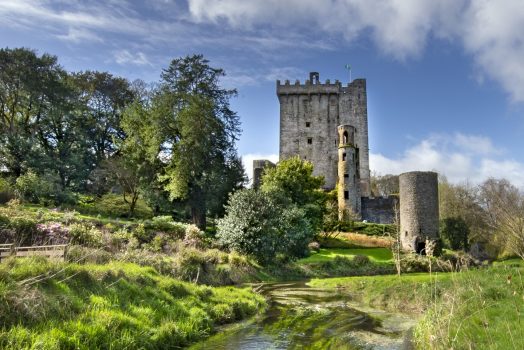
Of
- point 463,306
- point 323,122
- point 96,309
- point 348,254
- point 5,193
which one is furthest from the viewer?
point 323,122

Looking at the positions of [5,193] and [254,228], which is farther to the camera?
[5,193]

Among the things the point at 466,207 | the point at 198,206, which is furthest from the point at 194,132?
the point at 466,207

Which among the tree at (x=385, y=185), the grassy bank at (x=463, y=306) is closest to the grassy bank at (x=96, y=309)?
the grassy bank at (x=463, y=306)

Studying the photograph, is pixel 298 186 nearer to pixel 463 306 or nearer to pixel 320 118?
pixel 320 118

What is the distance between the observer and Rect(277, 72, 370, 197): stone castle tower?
6644cm

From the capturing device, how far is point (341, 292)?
19438 millimetres

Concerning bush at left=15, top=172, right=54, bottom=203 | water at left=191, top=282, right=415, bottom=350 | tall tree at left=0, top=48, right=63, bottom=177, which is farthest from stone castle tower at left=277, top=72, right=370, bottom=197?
water at left=191, top=282, right=415, bottom=350

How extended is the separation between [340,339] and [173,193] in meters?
29.9

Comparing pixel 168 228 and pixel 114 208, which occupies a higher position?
pixel 114 208

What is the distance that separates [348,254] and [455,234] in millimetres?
15413

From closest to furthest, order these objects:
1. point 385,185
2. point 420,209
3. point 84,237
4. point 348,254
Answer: point 84,237 < point 348,254 < point 420,209 < point 385,185

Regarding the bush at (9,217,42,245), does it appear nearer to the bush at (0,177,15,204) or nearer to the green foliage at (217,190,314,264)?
the green foliage at (217,190,314,264)

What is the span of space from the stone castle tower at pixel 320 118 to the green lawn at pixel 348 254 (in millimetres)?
25607

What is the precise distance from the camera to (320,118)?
221ft
